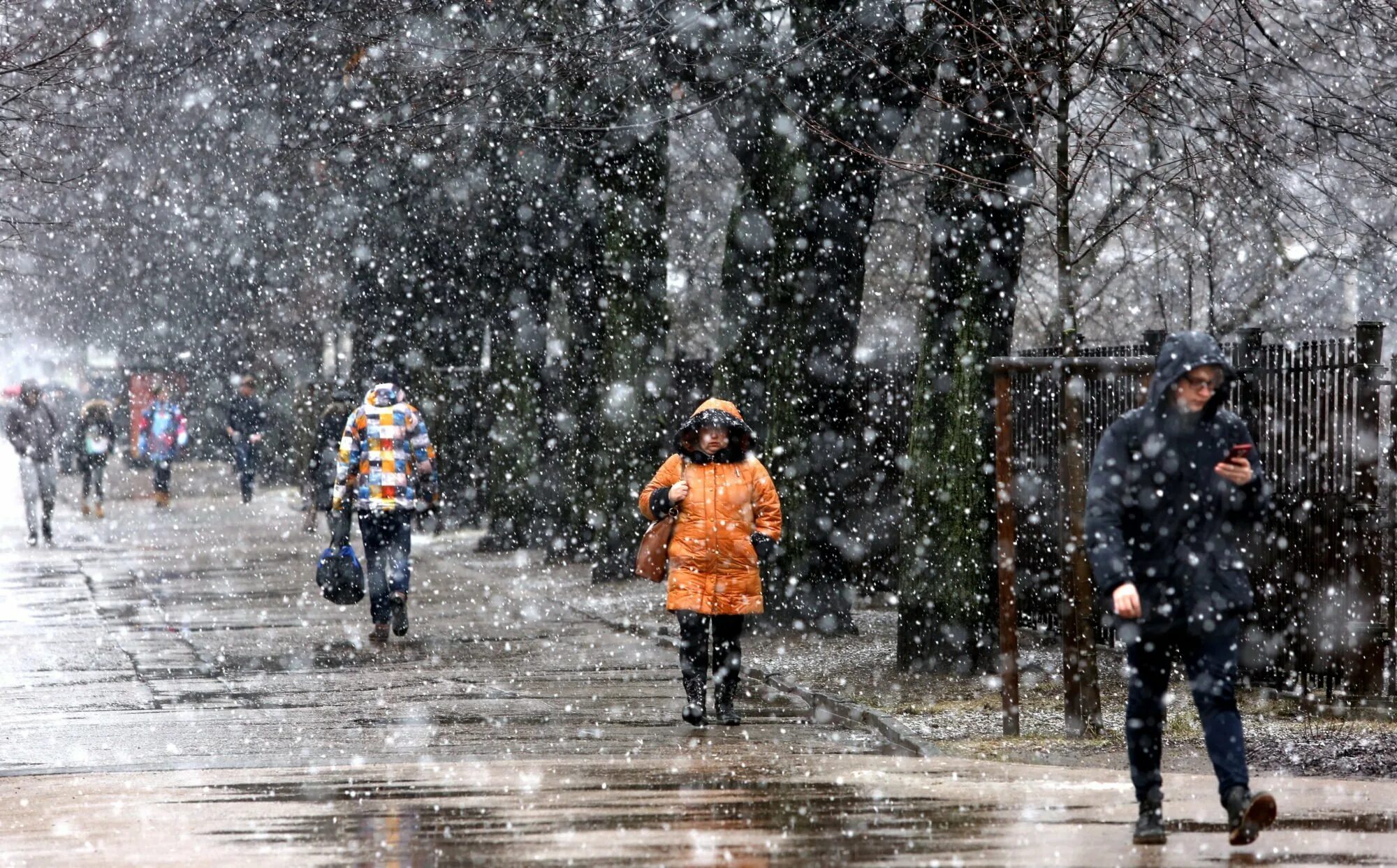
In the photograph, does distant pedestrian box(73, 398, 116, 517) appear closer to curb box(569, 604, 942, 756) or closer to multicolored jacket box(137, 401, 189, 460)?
multicolored jacket box(137, 401, 189, 460)

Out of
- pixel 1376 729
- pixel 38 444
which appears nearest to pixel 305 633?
pixel 1376 729

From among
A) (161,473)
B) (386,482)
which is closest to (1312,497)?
(386,482)

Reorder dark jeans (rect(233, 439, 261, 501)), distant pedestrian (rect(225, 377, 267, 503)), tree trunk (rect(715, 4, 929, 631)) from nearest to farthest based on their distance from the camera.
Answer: tree trunk (rect(715, 4, 929, 631)), distant pedestrian (rect(225, 377, 267, 503)), dark jeans (rect(233, 439, 261, 501))

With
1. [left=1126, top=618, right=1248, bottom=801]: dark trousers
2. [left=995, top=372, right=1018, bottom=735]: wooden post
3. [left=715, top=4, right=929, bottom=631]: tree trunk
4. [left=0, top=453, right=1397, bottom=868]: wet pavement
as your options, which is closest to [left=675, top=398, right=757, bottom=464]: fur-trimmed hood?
[left=995, top=372, right=1018, bottom=735]: wooden post

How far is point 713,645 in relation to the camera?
1020 cm

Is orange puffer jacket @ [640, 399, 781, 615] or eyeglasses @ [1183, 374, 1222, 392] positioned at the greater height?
eyeglasses @ [1183, 374, 1222, 392]

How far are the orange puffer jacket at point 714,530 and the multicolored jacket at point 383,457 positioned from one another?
3.94 metres

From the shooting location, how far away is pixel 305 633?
14.8 m

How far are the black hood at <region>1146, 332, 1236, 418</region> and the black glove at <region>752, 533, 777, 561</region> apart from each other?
3715 mm

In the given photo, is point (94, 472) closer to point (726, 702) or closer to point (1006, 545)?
point (726, 702)

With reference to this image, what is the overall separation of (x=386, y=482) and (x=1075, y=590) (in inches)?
231

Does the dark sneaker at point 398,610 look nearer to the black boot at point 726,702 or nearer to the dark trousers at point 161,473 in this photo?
the black boot at point 726,702

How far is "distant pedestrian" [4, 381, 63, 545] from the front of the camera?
24.3 m

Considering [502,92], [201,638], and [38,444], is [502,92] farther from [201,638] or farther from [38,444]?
[38,444]
